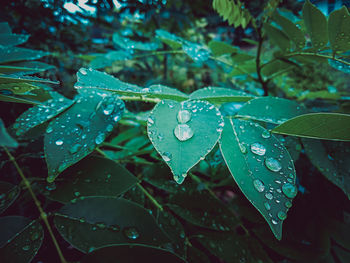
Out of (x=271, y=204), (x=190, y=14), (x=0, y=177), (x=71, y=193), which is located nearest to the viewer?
(x=271, y=204)

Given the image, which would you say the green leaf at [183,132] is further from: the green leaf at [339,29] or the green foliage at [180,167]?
the green leaf at [339,29]

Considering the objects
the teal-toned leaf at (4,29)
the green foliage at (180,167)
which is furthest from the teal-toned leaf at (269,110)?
the teal-toned leaf at (4,29)

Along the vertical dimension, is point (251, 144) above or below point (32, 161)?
above

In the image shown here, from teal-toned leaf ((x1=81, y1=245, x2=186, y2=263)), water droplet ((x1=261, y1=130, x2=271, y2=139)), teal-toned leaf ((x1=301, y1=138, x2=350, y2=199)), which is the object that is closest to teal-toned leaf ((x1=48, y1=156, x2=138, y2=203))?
teal-toned leaf ((x1=81, y1=245, x2=186, y2=263))

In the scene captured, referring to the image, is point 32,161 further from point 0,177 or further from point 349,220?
point 349,220

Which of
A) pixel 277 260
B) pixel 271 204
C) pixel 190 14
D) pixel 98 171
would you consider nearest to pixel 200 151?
pixel 271 204

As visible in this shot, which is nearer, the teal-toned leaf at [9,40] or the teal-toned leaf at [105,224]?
the teal-toned leaf at [105,224]
